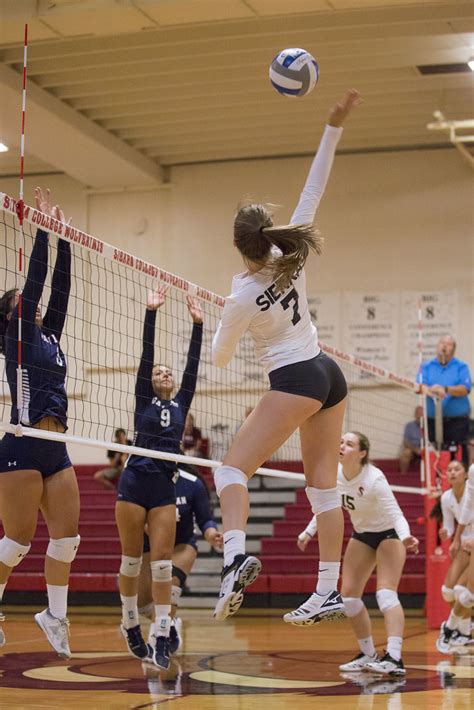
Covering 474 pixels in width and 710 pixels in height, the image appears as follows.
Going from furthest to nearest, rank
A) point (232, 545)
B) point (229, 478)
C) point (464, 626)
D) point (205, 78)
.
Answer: point (205, 78) → point (464, 626) → point (229, 478) → point (232, 545)

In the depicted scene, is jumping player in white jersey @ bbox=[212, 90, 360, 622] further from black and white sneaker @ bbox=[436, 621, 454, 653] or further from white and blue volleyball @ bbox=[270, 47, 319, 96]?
black and white sneaker @ bbox=[436, 621, 454, 653]

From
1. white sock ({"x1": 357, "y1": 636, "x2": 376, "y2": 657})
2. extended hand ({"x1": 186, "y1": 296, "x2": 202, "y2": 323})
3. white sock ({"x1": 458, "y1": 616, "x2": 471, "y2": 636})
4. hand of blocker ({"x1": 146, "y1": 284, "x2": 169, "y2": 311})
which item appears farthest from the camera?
white sock ({"x1": 458, "y1": 616, "x2": 471, "y2": 636})

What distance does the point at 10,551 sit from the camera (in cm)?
569

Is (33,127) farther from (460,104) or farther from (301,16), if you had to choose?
(460,104)

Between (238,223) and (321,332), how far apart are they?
1250 centimetres

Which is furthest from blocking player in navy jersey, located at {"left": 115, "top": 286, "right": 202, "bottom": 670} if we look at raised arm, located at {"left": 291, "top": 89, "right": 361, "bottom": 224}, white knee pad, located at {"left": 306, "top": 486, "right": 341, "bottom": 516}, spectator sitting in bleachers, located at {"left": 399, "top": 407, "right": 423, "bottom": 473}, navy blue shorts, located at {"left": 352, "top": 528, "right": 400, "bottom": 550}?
spectator sitting in bleachers, located at {"left": 399, "top": 407, "right": 423, "bottom": 473}

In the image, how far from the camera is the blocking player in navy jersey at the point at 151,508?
24.2ft

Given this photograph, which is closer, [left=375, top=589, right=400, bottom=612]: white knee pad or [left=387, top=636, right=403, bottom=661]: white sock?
[left=387, top=636, right=403, bottom=661]: white sock

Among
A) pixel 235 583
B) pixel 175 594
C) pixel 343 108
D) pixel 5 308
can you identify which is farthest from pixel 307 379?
pixel 175 594

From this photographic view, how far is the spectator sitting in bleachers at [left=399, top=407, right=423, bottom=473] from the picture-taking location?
15367 millimetres

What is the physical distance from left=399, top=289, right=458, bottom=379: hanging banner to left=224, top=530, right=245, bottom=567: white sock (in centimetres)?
1231

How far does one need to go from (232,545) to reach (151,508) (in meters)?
3.13

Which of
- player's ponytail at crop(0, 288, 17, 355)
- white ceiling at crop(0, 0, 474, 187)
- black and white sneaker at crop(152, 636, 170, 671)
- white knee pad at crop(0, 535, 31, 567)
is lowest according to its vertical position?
black and white sneaker at crop(152, 636, 170, 671)

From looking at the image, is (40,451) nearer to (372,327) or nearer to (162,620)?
(162,620)
